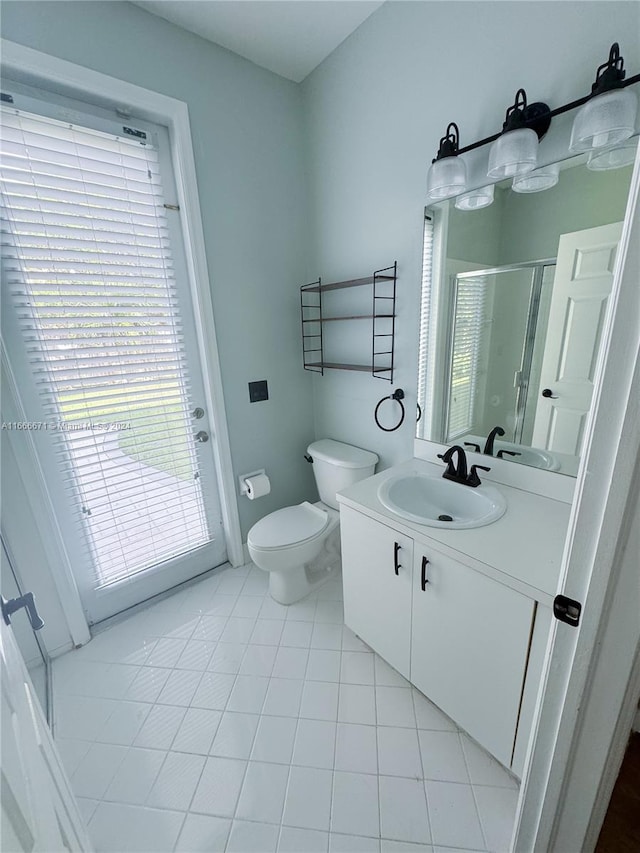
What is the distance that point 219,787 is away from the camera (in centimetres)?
114

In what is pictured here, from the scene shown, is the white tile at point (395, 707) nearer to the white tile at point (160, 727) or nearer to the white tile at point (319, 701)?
the white tile at point (319, 701)

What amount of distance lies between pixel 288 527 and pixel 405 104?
1963 millimetres

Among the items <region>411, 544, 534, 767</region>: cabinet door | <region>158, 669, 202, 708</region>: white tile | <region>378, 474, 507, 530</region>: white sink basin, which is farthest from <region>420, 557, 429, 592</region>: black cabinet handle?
<region>158, 669, 202, 708</region>: white tile

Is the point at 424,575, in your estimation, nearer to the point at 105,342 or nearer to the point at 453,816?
the point at 453,816

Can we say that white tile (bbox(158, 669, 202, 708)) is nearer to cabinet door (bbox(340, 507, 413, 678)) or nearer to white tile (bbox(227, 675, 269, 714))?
white tile (bbox(227, 675, 269, 714))

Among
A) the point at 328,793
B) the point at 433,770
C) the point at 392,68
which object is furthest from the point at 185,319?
the point at 433,770

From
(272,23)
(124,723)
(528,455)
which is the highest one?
(272,23)

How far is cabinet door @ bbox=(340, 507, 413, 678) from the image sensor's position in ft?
4.15

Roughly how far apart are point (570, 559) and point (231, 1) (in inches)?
85.1

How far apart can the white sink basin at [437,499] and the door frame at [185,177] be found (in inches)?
39.1

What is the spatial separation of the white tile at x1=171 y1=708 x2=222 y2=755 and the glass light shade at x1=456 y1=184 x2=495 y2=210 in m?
2.20

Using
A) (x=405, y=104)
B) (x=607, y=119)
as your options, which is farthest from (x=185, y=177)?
(x=607, y=119)

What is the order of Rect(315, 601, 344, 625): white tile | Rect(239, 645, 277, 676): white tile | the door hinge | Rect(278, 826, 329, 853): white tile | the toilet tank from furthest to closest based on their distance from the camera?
1. the toilet tank
2. Rect(315, 601, 344, 625): white tile
3. Rect(239, 645, 277, 676): white tile
4. Rect(278, 826, 329, 853): white tile
5. the door hinge

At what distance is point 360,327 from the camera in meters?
1.86
